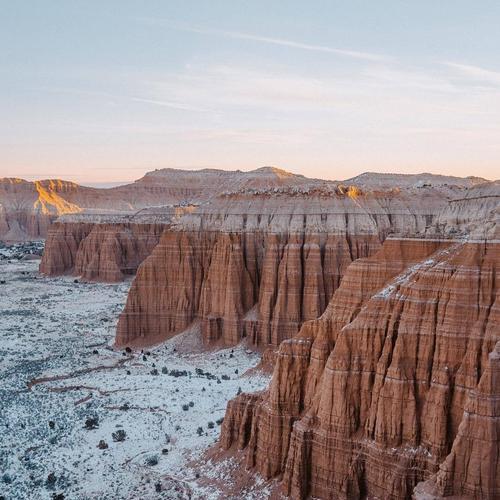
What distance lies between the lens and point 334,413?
2316cm

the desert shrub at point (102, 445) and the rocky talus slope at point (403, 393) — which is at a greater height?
the rocky talus slope at point (403, 393)

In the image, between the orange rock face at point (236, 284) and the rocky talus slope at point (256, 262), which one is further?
the rocky talus slope at point (256, 262)

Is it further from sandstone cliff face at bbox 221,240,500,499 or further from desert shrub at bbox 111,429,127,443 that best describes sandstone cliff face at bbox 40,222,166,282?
sandstone cliff face at bbox 221,240,500,499

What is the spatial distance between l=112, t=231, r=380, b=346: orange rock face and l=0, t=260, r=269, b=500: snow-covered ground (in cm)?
231

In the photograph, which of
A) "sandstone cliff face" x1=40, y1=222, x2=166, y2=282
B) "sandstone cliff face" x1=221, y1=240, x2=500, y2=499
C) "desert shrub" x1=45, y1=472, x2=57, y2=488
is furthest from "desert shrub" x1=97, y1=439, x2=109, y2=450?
"sandstone cliff face" x1=40, y1=222, x2=166, y2=282

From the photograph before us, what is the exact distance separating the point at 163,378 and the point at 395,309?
81.6 feet

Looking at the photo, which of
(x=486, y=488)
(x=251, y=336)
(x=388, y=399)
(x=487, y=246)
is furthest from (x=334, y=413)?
(x=251, y=336)

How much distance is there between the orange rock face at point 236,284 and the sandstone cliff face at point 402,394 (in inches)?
991

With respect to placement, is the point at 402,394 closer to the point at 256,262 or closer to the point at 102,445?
the point at 102,445

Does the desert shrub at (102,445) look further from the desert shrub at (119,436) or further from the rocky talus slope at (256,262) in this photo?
the rocky talus slope at (256,262)

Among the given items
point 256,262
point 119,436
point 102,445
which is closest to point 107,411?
point 119,436

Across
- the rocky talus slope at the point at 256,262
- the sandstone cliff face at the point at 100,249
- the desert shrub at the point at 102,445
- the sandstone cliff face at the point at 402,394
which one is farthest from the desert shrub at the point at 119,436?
the sandstone cliff face at the point at 100,249

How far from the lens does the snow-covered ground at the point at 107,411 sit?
28156mm

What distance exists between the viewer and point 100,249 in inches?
4446
